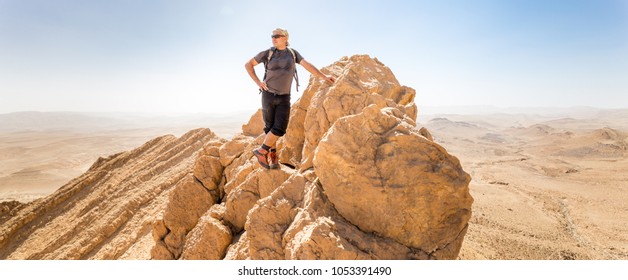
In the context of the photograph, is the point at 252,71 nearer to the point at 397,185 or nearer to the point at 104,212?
the point at 397,185

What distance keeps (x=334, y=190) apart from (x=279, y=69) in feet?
6.29

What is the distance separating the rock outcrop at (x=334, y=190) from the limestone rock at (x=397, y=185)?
12 millimetres

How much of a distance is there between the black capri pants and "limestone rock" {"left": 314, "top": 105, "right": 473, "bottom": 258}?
42.0 inches

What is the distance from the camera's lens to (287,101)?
15.0ft

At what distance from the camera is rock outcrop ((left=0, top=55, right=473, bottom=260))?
11.3 ft

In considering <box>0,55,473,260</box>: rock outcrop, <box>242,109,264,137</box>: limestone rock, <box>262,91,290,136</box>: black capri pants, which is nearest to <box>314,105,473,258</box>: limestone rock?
<box>0,55,473,260</box>: rock outcrop

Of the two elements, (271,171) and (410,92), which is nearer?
(271,171)

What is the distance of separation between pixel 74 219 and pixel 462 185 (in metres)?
16.0

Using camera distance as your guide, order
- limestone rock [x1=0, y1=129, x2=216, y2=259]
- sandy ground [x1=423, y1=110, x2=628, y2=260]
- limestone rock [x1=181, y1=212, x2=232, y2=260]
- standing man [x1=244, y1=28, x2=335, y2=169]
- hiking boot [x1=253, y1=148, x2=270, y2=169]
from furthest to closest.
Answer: sandy ground [x1=423, y1=110, x2=628, y2=260]
limestone rock [x1=0, y1=129, x2=216, y2=259]
limestone rock [x1=181, y1=212, x2=232, y2=260]
hiking boot [x1=253, y1=148, x2=270, y2=169]
standing man [x1=244, y1=28, x2=335, y2=169]

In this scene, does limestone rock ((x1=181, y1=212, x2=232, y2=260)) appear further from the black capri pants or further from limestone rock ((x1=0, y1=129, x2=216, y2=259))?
limestone rock ((x1=0, y1=129, x2=216, y2=259))

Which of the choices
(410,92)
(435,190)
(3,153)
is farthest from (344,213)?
(3,153)

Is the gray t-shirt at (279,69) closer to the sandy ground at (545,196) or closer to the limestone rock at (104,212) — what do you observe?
the sandy ground at (545,196)

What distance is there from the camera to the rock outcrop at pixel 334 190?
344 centimetres

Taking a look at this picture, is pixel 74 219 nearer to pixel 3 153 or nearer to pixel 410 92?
pixel 410 92
